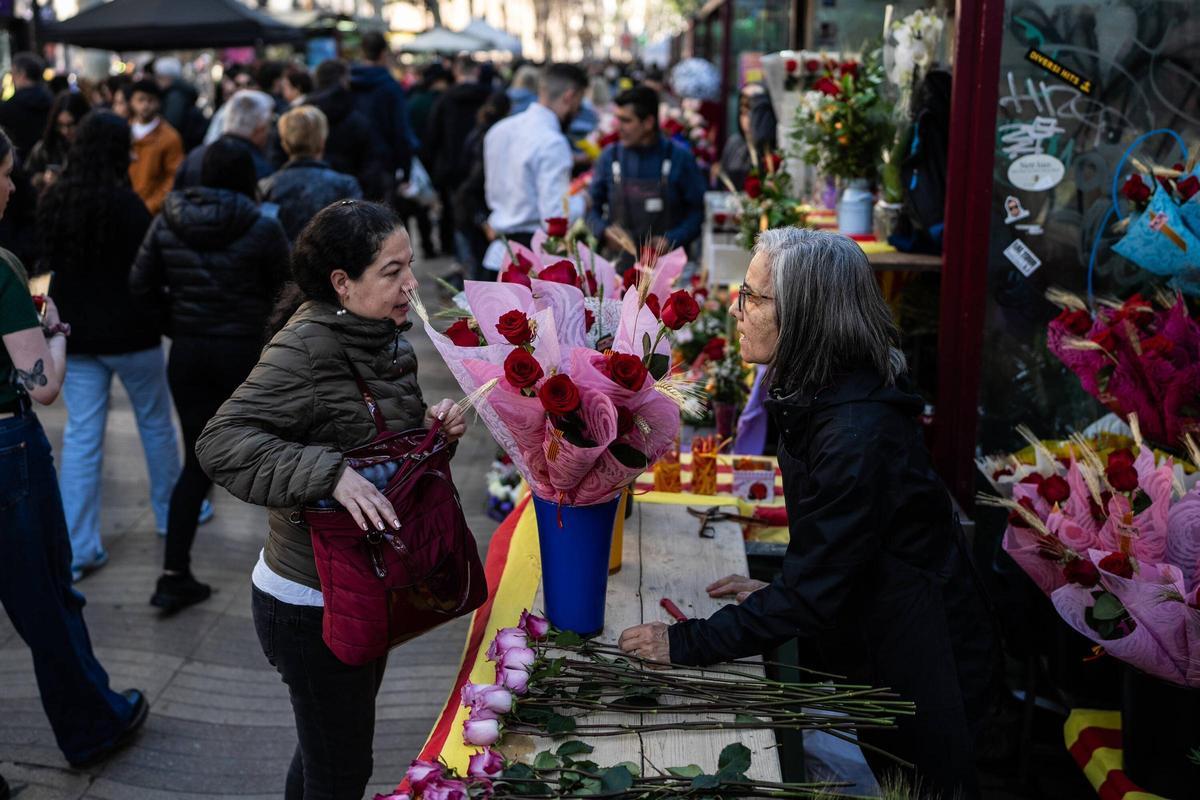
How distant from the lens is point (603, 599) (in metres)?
2.40

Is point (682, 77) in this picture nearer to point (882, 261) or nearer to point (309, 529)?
point (882, 261)

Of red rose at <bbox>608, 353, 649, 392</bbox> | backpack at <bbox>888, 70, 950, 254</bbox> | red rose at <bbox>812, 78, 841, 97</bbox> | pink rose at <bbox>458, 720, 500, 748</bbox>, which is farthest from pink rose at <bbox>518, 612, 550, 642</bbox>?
A: red rose at <bbox>812, 78, 841, 97</bbox>

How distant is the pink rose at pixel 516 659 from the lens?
2.11m

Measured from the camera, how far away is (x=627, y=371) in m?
2.03

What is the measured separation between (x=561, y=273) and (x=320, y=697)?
1.06 meters

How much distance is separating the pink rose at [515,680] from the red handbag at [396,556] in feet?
1.02

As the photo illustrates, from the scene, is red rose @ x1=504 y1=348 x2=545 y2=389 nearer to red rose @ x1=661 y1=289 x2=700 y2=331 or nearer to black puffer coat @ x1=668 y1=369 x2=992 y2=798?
red rose @ x1=661 y1=289 x2=700 y2=331

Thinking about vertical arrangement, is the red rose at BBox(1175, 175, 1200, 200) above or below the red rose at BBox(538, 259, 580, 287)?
above

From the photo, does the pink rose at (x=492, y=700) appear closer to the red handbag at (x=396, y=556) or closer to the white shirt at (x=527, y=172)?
the red handbag at (x=396, y=556)

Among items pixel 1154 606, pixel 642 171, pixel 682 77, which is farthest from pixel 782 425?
pixel 682 77

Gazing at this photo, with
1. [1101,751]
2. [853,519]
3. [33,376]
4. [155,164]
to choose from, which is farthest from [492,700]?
[155,164]

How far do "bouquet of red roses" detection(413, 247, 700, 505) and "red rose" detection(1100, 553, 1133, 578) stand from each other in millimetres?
1011

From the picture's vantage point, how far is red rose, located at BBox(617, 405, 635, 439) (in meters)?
2.11

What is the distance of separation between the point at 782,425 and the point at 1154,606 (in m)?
0.87
